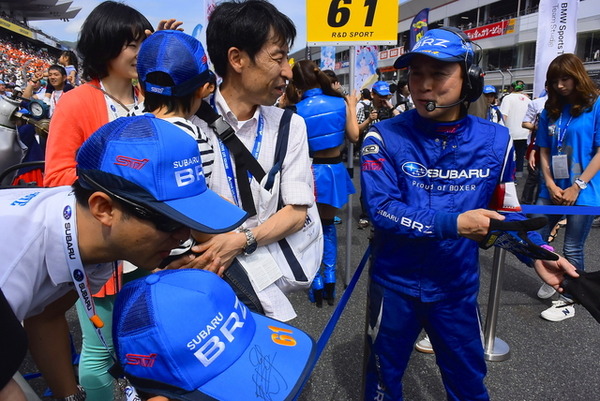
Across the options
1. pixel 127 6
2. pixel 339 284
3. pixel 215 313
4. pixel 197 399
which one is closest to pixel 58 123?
pixel 127 6

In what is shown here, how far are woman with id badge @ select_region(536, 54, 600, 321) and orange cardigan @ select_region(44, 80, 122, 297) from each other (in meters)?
3.32

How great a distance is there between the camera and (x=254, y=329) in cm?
112

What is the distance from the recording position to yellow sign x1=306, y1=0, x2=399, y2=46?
11.6 feet

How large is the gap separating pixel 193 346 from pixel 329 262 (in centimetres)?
284

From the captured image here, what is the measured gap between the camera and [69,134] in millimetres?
1739

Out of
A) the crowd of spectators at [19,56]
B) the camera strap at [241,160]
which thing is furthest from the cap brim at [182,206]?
the crowd of spectators at [19,56]

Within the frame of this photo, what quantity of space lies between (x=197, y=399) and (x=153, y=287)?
269 mm

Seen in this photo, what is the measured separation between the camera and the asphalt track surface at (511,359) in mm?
2521

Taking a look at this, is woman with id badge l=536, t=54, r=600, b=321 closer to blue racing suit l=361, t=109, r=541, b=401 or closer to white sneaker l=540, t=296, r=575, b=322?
white sneaker l=540, t=296, r=575, b=322

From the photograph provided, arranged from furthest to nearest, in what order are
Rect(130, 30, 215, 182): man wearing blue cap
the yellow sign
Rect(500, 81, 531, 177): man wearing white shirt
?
Rect(500, 81, 531, 177): man wearing white shirt, the yellow sign, Rect(130, 30, 215, 182): man wearing blue cap

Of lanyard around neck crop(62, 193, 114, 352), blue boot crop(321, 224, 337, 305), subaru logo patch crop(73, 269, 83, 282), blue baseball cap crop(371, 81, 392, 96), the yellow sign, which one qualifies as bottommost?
blue boot crop(321, 224, 337, 305)

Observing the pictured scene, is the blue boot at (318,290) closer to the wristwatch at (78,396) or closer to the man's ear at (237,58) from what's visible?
the wristwatch at (78,396)

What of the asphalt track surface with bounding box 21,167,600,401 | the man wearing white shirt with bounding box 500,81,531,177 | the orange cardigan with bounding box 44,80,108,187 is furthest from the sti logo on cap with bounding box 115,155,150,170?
the man wearing white shirt with bounding box 500,81,531,177

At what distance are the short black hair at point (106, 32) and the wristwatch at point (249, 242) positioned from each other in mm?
1218
